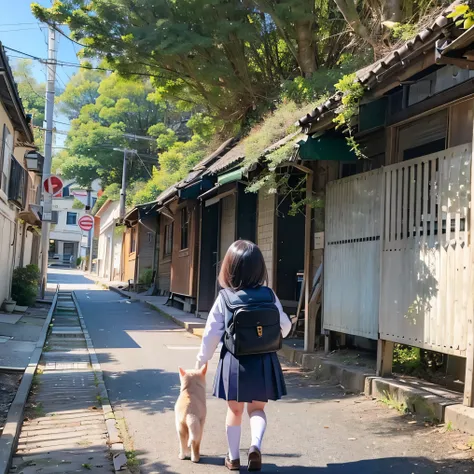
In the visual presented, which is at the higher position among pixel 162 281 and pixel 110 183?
pixel 110 183

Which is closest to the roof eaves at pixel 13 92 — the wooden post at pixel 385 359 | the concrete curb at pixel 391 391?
the concrete curb at pixel 391 391

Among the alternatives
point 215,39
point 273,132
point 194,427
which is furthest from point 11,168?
point 194,427

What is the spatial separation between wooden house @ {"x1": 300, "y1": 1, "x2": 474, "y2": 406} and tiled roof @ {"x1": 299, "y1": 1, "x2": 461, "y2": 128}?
0.01 meters

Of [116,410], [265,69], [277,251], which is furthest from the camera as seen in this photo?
[265,69]

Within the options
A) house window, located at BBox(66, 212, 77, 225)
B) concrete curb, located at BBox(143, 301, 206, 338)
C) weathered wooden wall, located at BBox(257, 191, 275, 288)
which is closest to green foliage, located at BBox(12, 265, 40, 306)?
concrete curb, located at BBox(143, 301, 206, 338)

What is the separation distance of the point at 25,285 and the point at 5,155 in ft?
15.3

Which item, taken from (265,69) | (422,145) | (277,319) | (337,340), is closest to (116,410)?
(277,319)

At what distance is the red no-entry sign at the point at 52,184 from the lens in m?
17.8

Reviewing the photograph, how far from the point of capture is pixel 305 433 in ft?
16.5

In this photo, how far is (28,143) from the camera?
1800cm

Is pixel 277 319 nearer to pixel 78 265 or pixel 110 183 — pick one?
pixel 110 183

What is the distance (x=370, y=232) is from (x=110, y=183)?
42.4 meters

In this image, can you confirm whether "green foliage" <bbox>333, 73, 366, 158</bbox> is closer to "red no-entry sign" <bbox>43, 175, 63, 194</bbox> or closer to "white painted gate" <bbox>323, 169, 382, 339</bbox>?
"white painted gate" <bbox>323, 169, 382, 339</bbox>

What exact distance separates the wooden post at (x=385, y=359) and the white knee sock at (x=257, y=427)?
2.66 m
